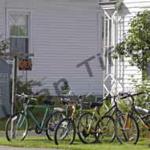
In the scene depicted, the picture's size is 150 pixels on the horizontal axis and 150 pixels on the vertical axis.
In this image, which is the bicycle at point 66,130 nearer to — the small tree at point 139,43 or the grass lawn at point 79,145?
the grass lawn at point 79,145

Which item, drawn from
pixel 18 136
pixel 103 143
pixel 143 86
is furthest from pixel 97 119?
pixel 143 86

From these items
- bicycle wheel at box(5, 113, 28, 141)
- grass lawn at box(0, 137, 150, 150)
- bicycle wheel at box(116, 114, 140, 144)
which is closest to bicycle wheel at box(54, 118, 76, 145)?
grass lawn at box(0, 137, 150, 150)

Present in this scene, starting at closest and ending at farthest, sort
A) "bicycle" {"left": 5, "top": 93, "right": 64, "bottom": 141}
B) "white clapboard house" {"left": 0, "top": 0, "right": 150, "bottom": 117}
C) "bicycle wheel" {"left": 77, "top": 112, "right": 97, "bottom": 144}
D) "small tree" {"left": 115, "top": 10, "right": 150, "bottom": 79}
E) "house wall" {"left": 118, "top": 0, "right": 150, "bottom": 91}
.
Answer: "bicycle wheel" {"left": 77, "top": 112, "right": 97, "bottom": 144}, "bicycle" {"left": 5, "top": 93, "right": 64, "bottom": 141}, "small tree" {"left": 115, "top": 10, "right": 150, "bottom": 79}, "house wall" {"left": 118, "top": 0, "right": 150, "bottom": 91}, "white clapboard house" {"left": 0, "top": 0, "right": 150, "bottom": 117}

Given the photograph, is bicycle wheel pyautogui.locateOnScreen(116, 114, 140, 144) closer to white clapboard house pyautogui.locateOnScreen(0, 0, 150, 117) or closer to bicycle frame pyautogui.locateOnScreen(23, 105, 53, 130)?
bicycle frame pyautogui.locateOnScreen(23, 105, 53, 130)

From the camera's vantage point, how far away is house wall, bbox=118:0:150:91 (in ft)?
72.6

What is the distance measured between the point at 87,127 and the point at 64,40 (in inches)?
472

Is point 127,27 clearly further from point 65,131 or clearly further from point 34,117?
point 65,131

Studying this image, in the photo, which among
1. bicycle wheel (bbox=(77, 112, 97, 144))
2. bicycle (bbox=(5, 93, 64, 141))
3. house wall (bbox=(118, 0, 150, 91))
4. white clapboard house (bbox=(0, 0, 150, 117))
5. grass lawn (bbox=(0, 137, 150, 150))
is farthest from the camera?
white clapboard house (bbox=(0, 0, 150, 117))

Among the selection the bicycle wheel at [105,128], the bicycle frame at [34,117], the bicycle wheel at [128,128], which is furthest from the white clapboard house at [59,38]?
the bicycle wheel at [128,128]

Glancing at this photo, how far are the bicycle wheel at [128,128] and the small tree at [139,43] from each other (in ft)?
13.1

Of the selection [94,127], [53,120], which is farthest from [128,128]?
[53,120]

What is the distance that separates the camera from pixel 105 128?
55.8 feet

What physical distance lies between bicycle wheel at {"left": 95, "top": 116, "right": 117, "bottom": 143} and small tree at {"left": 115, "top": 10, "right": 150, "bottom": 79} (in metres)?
3.95

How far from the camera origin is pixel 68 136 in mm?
16750
